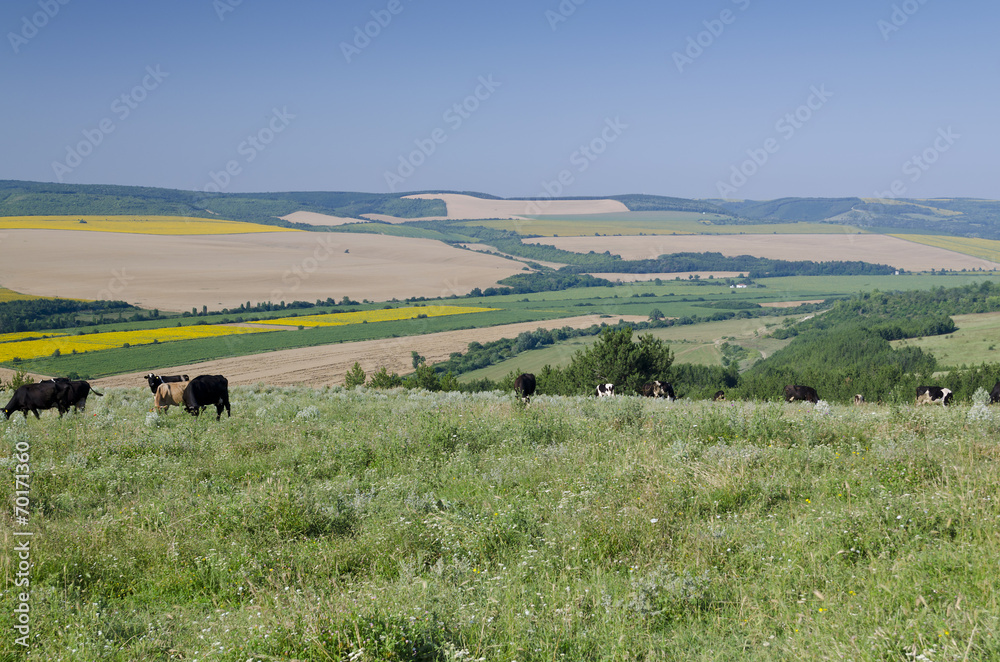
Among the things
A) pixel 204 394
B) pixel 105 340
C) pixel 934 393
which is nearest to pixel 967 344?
pixel 934 393

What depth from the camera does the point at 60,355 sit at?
67.2 m

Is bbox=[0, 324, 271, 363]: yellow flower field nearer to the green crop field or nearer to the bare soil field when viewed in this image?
the bare soil field

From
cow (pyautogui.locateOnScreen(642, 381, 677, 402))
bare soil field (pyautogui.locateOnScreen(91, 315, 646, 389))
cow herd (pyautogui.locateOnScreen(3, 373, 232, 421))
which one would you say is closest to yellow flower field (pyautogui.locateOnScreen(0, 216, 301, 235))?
bare soil field (pyautogui.locateOnScreen(91, 315, 646, 389))

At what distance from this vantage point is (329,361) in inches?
2746

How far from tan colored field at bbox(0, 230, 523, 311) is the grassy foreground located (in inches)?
4124

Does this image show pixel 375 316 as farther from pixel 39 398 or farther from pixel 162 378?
pixel 39 398

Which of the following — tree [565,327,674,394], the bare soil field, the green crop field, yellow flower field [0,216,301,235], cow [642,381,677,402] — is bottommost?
the green crop field

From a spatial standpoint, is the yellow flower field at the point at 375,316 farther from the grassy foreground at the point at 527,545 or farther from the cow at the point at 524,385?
the grassy foreground at the point at 527,545

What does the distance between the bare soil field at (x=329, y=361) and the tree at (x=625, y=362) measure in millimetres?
21268

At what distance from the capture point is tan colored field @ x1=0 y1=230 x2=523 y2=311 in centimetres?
10819

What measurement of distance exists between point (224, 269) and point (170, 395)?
131 m

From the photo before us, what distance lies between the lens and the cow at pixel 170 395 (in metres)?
16.1

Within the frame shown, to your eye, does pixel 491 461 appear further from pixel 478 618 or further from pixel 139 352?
pixel 139 352

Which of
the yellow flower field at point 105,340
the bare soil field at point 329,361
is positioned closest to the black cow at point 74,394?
the bare soil field at point 329,361
